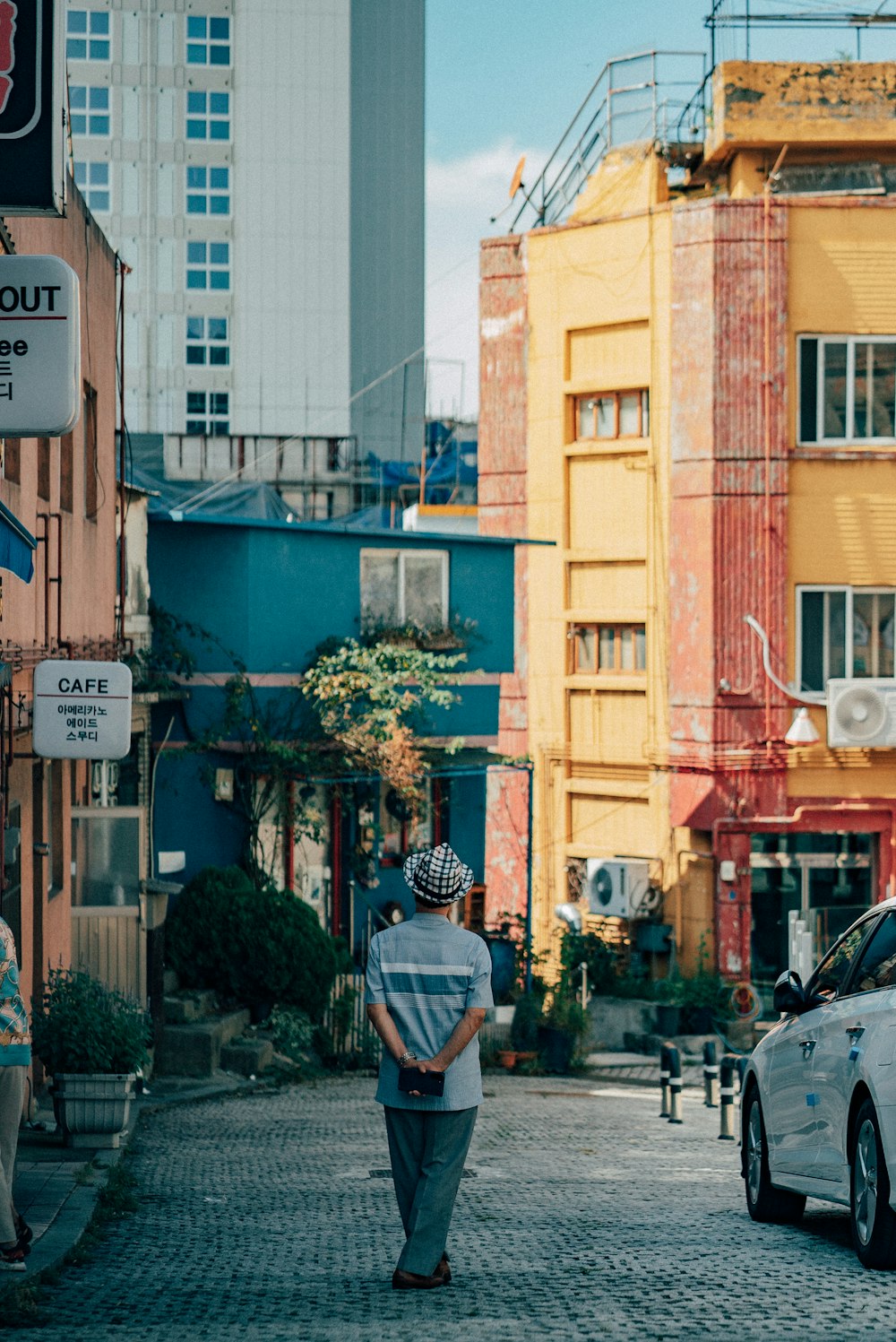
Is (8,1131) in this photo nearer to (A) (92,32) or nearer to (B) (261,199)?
(B) (261,199)

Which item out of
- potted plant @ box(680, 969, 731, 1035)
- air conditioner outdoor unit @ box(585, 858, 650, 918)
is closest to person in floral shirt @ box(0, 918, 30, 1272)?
potted plant @ box(680, 969, 731, 1035)

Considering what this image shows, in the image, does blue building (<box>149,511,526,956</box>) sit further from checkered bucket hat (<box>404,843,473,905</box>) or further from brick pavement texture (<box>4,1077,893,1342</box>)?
checkered bucket hat (<box>404,843,473,905</box>)

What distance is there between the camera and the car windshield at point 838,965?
8.80 m

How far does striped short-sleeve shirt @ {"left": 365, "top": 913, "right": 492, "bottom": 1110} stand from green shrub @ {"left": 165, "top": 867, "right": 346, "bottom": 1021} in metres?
12.3

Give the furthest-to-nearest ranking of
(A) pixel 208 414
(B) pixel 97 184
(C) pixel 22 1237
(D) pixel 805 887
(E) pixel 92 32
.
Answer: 1. (B) pixel 97 184
2. (E) pixel 92 32
3. (A) pixel 208 414
4. (D) pixel 805 887
5. (C) pixel 22 1237

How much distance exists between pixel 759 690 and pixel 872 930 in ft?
64.3

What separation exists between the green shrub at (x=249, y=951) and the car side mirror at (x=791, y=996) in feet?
36.0

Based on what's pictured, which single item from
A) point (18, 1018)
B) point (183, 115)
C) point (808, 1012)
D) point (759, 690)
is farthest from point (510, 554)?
point (183, 115)

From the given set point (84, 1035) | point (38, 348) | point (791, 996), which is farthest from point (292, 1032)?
point (38, 348)

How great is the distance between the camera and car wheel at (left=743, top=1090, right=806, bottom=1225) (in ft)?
31.9

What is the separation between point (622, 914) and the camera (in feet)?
93.7

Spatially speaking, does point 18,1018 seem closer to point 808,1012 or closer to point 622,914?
point 808,1012

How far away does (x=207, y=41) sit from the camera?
240 feet

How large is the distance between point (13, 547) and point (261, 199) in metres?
64.5
